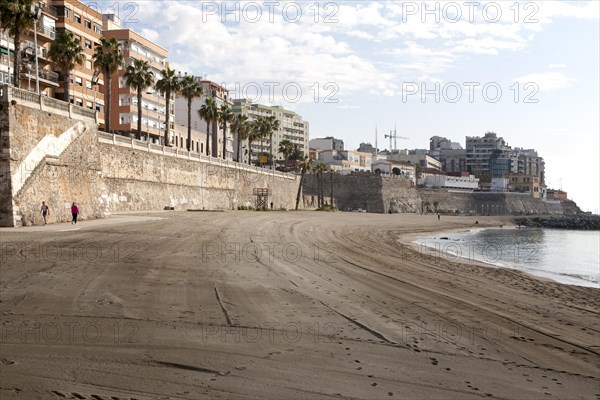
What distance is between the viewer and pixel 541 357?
364 inches

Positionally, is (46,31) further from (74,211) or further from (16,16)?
(74,211)

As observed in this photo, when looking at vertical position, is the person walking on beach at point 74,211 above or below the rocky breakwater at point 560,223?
above

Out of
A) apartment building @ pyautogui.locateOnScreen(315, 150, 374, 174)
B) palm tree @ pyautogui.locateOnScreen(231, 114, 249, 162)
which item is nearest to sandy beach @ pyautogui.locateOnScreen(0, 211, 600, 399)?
palm tree @ pyautogui.locateOnScreen(231, 114, 249, 162)

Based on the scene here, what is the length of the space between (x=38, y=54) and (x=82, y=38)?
722 cm

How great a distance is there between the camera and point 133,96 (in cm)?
7094

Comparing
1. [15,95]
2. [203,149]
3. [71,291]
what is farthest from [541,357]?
[203,149]

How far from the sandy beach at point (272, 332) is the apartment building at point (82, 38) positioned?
4804 centimetres

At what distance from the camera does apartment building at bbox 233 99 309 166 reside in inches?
6294

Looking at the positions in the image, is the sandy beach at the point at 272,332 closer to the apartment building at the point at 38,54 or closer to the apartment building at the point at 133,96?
the apartment building at the point at 38,54

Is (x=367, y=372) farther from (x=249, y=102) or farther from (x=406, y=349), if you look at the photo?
(x=249, y=102)

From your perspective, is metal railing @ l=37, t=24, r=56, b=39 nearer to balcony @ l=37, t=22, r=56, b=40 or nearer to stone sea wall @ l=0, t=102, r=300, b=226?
balcony @ l=37, t=22, r=56, b=40

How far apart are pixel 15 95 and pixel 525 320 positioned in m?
27.5

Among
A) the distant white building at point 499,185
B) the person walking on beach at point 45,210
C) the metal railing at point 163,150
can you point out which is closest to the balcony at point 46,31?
the metal railing at point 163,150

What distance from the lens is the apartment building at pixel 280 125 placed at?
6294 inches
